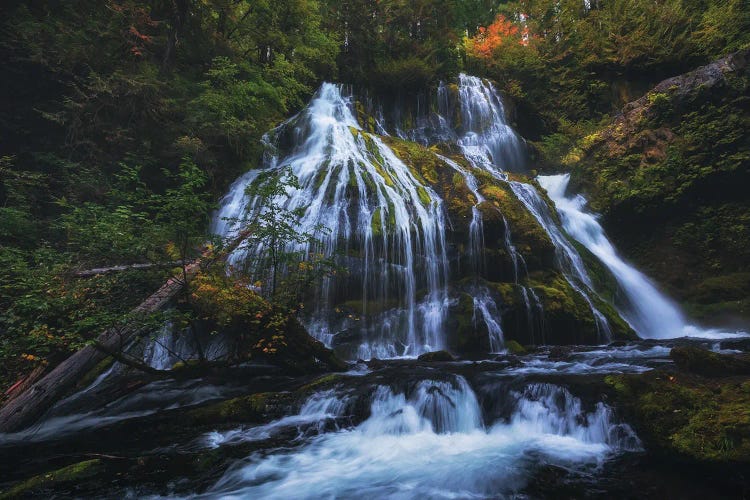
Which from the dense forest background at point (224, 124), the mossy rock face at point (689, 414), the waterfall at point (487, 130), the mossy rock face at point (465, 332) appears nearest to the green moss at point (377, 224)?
the mossy rock face at point (465, 332)

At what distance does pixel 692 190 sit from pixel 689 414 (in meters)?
11.8

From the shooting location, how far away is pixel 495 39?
22375 mm

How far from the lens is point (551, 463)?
12.4 ft

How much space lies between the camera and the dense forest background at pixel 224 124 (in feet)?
18.1

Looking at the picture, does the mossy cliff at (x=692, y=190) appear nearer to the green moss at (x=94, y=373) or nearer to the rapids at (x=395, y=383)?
the rapids at (x=395, y=383)

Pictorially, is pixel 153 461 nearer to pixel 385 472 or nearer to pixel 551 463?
pixel 385 472

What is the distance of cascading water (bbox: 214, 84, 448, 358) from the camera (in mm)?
8898

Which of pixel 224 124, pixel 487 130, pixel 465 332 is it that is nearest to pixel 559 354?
pixel 465 332

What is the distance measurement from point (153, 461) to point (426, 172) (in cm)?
1043

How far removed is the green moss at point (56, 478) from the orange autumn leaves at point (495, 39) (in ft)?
81.8

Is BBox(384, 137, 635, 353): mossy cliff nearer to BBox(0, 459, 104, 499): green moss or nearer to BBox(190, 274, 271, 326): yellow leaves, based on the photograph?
BBox(190, 274, 271, 326): yellow leaves

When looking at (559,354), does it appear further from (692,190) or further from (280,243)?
(692,190)

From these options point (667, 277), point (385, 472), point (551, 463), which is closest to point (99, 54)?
point (385, 472)

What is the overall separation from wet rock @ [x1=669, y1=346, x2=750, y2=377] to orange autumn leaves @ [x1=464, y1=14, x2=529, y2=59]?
21.9 m
